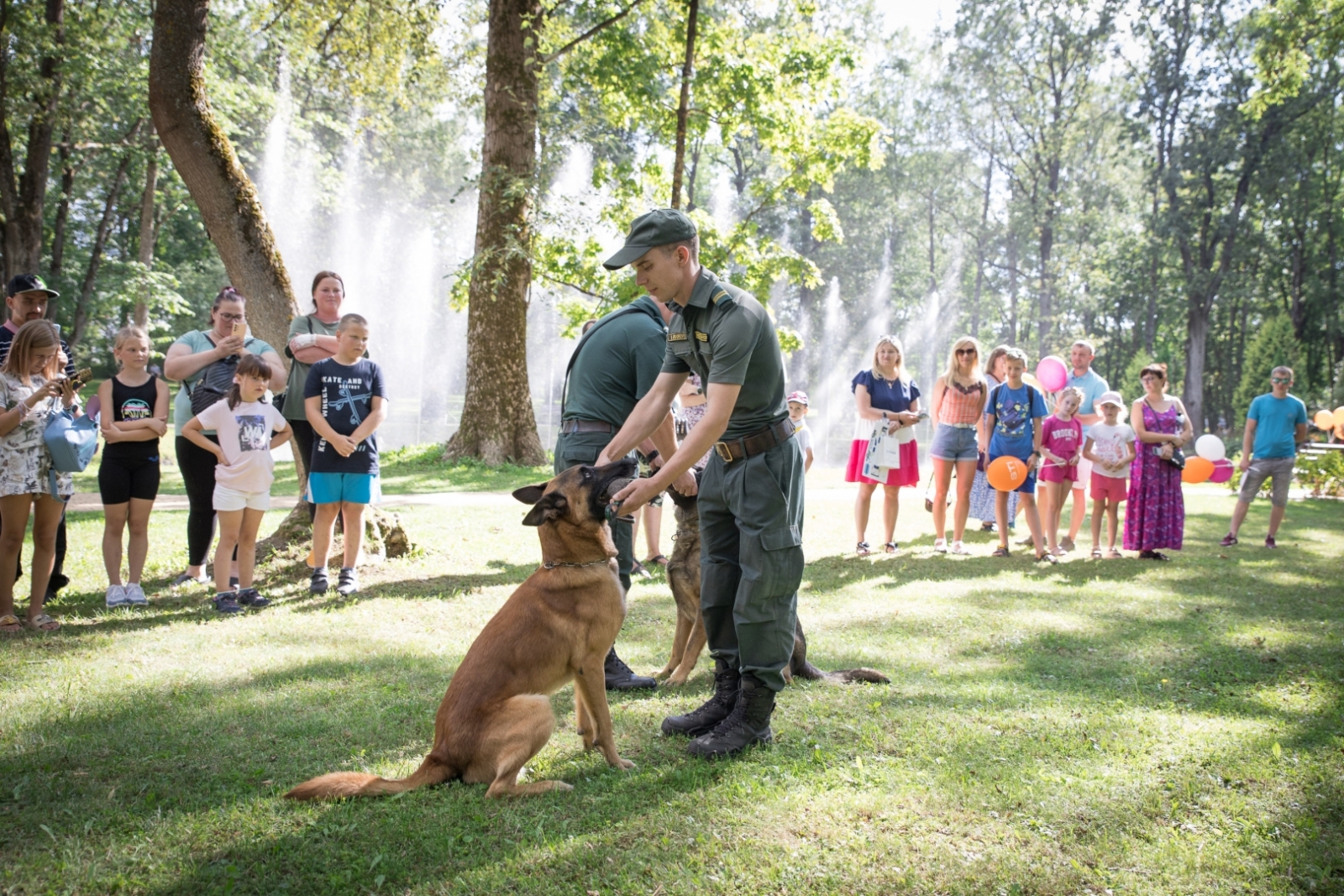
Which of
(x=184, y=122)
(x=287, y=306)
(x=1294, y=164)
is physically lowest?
(x=287, y=306)

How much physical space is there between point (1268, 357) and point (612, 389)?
42729 mm

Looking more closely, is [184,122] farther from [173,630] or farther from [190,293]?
[190,293]

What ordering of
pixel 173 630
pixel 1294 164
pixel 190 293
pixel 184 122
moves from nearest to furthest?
pixel 173 630, pixel 184 122, pixel 190 293, pixel 1294 164

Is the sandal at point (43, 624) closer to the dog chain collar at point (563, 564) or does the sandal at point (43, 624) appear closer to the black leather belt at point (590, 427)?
the black leather belt at point (590, 427)

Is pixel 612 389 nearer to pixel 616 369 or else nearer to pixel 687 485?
pixel 616 369

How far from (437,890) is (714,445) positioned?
201 centimetres

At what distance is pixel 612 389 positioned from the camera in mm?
4836

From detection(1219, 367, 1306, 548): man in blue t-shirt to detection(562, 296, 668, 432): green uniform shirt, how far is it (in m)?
8.90

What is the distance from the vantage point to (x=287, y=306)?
8172 millimetres

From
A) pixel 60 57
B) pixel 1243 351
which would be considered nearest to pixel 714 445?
pixel 60 57

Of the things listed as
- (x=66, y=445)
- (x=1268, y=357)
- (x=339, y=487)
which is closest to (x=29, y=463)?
(x=66, y=445)

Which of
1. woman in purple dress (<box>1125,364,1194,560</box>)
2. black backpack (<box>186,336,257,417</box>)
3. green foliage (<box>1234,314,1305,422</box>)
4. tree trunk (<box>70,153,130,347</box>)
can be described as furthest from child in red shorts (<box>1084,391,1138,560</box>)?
green foliage (<box>1234,314,1305,422</box>)

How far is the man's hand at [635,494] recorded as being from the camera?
138 inches

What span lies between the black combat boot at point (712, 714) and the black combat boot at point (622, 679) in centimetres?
69
